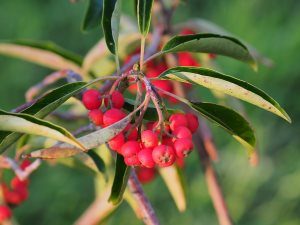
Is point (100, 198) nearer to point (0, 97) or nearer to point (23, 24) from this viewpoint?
point (0, 97)

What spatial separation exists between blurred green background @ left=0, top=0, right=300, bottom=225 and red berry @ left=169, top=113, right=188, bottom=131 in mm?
1497

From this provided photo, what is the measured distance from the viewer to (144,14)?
2.77ft

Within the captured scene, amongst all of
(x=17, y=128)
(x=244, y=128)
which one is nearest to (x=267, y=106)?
(x=244, y=128)

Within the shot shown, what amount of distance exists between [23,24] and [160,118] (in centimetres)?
241

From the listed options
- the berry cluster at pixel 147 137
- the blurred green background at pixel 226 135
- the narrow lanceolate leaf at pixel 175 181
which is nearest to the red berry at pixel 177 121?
the berry cluster at pixel 147 137

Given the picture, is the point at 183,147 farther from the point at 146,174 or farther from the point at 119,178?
the point at 146,174

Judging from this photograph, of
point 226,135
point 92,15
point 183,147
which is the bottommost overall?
point 183,147

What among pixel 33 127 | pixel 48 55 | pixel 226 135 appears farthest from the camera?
pixel 226 135

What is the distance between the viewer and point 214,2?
3.22 meters

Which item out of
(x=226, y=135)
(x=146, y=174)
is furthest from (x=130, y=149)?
(x=226, y=135)

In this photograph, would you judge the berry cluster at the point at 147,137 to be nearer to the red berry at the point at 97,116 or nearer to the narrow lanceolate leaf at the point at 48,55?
the red berry at the point at 97,116

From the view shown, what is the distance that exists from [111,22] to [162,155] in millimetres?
213

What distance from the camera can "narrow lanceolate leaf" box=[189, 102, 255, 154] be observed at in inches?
31.0

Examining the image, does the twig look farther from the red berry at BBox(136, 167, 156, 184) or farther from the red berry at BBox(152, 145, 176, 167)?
the red berry at BBox(136, 167, 156, 184)
